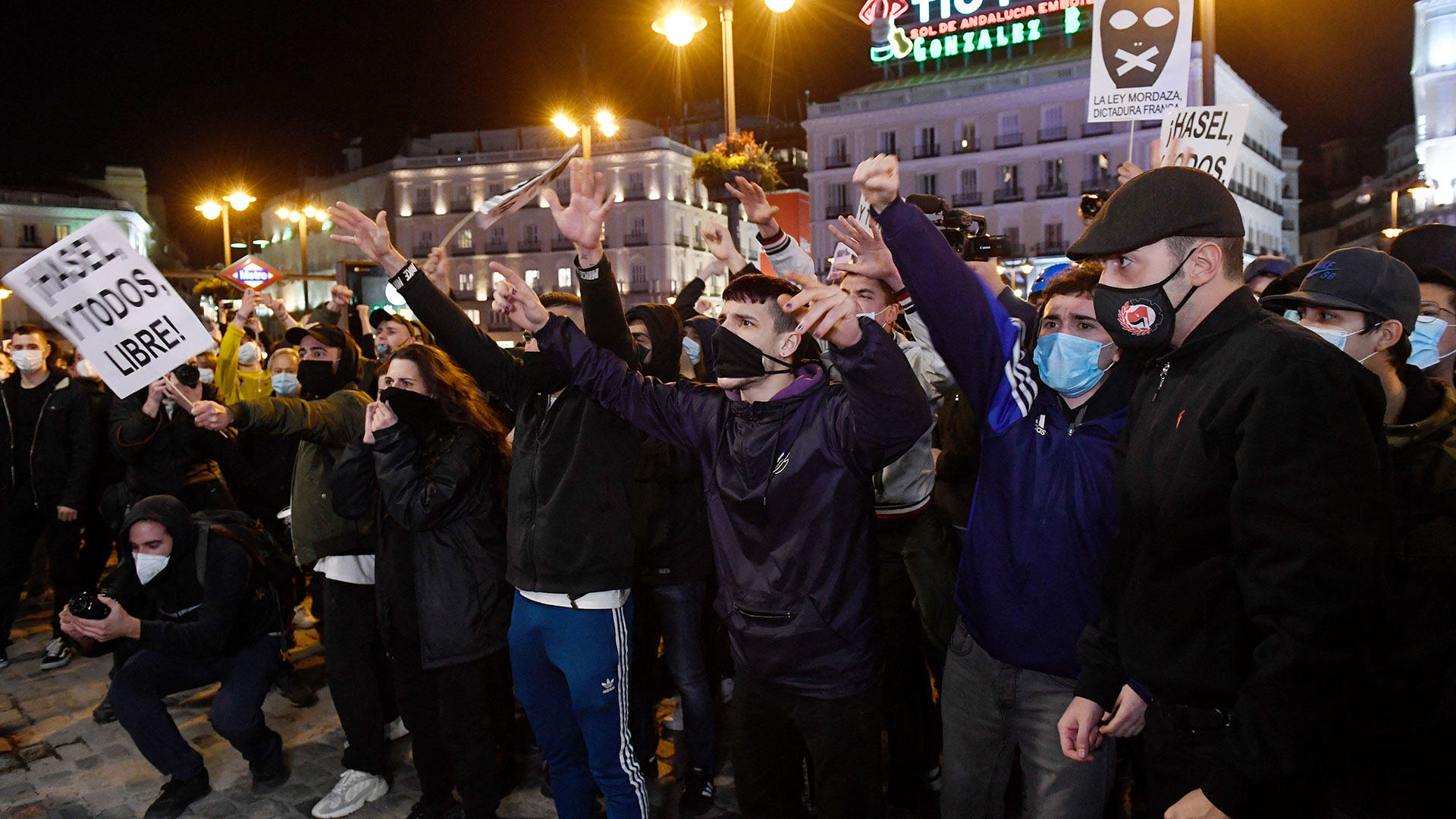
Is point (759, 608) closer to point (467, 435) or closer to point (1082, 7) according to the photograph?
point (467, 435)

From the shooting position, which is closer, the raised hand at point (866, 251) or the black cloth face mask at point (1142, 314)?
the black cloth face mask at point (1142, 314)

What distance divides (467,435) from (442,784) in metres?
1.71

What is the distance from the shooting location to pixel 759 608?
2957 mm

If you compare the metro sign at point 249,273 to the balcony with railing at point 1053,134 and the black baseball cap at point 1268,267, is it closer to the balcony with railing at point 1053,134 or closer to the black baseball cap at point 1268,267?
the black baseball cap at point 1268,267

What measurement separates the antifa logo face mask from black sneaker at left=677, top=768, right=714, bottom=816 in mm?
5445

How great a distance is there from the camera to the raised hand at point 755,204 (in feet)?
13.0

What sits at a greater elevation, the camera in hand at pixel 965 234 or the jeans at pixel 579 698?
the camera in hand at pixel 965 234

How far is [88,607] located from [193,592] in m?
0.54

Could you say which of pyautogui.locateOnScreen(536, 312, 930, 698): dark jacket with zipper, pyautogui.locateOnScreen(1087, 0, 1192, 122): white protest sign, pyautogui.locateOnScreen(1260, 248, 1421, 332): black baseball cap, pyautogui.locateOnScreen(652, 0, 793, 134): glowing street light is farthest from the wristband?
pyautogui.locateOnScreen(652, 0, 793, 134): glowing street light

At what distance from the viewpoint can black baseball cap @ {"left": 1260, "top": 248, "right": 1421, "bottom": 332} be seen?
2.68 m

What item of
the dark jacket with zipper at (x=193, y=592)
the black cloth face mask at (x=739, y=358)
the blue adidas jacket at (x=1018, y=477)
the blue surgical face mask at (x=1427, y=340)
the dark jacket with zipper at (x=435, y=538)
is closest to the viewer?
the blue adidas jacket at (x=1018, y=477)

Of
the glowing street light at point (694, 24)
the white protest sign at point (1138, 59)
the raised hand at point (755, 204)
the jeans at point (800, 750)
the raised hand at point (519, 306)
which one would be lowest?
the jeans at point (800, 750)

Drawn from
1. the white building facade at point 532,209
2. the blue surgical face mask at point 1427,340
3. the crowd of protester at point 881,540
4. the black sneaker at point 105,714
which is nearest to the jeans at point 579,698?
the crowd of protester at point 881,540

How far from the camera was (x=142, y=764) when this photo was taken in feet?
16.1
